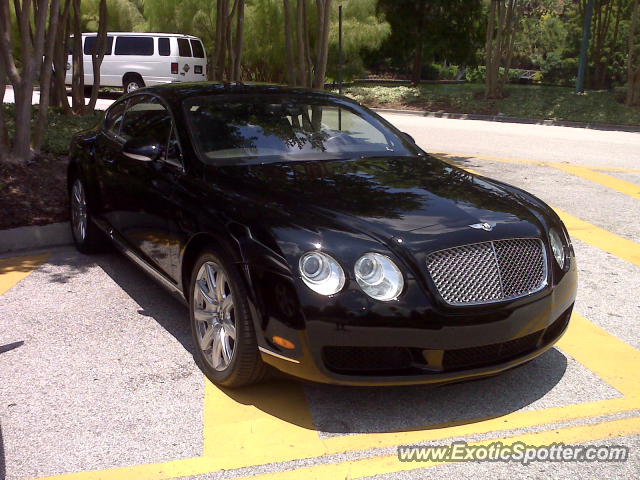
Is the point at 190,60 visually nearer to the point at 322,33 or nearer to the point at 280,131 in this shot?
the point at 322,33

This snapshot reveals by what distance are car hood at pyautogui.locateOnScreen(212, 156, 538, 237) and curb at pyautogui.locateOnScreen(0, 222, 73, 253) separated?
2.98 m

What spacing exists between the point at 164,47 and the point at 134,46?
43.9 inches

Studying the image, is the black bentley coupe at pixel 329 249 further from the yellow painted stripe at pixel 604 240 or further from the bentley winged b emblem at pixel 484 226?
the yellow painted stripe at pixel 604 240

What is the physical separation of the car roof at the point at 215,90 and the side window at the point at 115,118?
36 cm

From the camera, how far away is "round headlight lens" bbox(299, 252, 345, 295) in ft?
10.9

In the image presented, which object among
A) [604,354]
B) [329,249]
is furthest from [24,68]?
[604,354]

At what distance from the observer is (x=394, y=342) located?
3330 millimetres

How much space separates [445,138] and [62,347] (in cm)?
1215

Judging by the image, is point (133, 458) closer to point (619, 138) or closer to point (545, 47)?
point (619, 138)

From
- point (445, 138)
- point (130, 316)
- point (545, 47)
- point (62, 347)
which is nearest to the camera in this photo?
point (62, 347)

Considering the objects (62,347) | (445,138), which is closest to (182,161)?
(62,347)

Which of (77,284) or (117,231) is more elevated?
(117,231)

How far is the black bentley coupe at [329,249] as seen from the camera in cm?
335

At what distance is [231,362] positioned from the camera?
3729 mm
